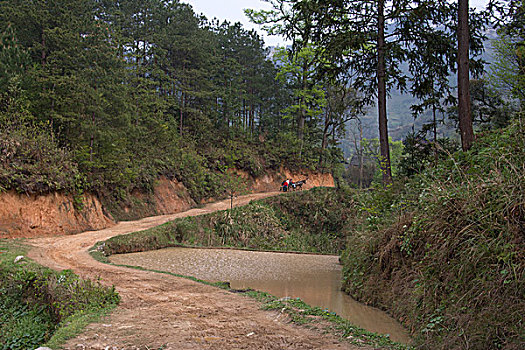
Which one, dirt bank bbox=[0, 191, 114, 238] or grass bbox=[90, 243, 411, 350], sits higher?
dirt bank bbox=[0, 191, 114, 238]

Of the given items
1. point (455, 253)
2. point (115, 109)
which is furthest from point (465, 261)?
point (115, 109)

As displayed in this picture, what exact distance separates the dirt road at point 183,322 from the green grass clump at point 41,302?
39 cm

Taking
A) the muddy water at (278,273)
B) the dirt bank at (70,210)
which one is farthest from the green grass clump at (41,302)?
the dirt bank at (70,210)

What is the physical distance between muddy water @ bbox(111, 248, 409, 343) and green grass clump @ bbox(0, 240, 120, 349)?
3031mm

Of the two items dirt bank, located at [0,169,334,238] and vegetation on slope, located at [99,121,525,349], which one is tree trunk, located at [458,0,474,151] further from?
dirt bank, located at [0,169,334,238]

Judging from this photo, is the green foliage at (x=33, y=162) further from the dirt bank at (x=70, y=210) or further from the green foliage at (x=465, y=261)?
the green foliage at (x=465, y=261)

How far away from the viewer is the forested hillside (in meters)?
13.4

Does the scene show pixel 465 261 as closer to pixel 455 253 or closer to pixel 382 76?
pixel 455 253

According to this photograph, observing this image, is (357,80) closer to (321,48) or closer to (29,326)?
(321,48)

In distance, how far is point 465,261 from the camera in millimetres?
4242

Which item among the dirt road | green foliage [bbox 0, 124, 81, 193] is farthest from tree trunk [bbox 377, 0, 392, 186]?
green foliage [bbox 0, 124, 81, 193]

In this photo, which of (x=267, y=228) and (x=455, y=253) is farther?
(x=267, y=228)

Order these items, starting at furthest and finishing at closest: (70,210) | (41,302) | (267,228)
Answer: (267,228) < (70,210) < (41,302)

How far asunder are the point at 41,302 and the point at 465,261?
7.56 m
